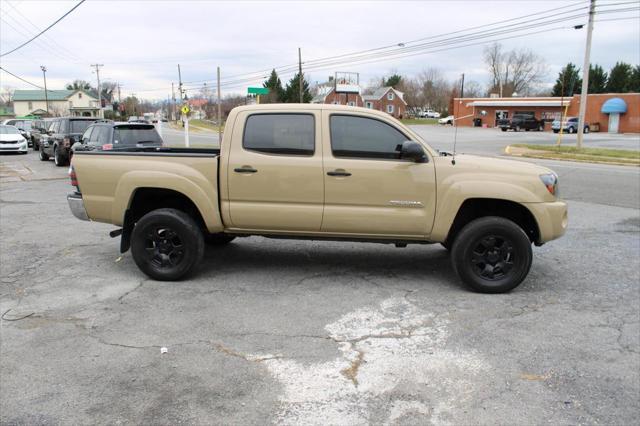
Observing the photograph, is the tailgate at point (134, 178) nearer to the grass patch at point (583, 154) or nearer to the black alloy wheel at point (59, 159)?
the black alloy wheel at point (59, 159)

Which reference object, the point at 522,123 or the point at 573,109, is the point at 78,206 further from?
the point at 573,109

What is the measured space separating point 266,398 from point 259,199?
2544 mm

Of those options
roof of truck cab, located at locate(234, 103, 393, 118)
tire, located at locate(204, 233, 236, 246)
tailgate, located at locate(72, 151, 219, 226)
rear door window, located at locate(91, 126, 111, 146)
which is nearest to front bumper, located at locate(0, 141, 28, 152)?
rear door window, located at locate(91, 126, 111, 146)

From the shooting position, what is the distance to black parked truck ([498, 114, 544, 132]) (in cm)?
5872

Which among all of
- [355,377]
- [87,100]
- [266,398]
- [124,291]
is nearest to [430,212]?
[355,377]

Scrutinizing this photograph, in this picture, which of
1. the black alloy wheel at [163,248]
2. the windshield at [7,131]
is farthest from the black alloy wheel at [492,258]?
the windshield at [7,131]

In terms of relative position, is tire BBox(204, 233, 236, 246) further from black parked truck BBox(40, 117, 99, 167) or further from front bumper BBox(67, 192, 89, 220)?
Answer: black parked truck BBox(40, 117, 99, 167)

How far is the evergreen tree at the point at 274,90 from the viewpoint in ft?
250

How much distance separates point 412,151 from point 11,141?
26.5 metres

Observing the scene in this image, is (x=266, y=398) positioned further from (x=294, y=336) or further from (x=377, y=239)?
(x=377, y=239)

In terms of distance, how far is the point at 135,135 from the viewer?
48.9ft

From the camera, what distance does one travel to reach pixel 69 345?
14.0 ft

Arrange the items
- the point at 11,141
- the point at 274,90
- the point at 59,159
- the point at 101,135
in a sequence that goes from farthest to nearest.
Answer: the point at 274,90 → the point at 11,141 → the point at 59,159 → the point at 101,135

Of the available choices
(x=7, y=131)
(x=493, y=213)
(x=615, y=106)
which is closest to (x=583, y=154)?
(x=493, y=213)
